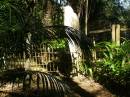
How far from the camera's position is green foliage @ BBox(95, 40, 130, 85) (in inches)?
420

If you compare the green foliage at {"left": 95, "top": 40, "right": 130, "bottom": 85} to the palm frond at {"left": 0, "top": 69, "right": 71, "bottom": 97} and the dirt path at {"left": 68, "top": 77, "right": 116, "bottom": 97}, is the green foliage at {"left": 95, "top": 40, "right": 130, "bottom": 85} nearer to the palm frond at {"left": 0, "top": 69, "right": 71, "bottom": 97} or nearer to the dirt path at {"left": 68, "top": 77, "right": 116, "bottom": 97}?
the dirt path at {"left": 68, "top": 77, "right": 116, "bottom": 97}

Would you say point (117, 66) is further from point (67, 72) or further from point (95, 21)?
point (95, 21)

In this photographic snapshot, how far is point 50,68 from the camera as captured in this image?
1187 centimetres

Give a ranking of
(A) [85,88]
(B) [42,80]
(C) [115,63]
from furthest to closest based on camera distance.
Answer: (C) [115,63] → (A) [85,88] → (B) [42,80]

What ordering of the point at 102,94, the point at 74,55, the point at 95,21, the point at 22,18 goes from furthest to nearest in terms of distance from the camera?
the point at 95,21 < the point at 74,55 < the point at 102,94 < the point at 22,18

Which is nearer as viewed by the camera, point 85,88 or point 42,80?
point 42,80

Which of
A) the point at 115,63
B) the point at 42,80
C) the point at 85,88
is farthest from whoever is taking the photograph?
the point at 115,63

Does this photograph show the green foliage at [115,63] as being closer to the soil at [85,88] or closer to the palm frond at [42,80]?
the soil at [85,88]

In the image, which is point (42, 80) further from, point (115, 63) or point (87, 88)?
point (115, 63)

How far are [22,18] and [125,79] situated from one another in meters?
5.28

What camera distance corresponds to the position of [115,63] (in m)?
11.1

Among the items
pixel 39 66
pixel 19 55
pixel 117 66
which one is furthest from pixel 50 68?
pixel 19 55

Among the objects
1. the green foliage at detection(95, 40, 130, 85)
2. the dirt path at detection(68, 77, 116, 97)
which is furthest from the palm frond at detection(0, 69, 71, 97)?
the green foliage at detection(95, 40, 130, 85)

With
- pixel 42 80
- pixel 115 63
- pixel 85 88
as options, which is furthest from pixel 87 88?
pixel 42 80
